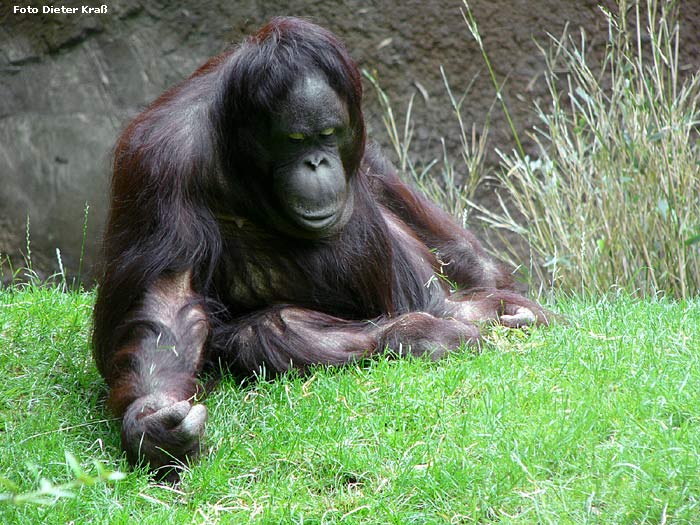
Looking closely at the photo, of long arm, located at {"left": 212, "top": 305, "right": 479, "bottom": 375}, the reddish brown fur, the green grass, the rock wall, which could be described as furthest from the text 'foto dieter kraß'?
long arm, located at {"left": 212, "top": 305, "right": 479, "bottom": 375}

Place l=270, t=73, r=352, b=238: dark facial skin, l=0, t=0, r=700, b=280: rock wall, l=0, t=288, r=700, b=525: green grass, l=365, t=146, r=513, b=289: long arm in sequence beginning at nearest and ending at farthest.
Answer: l=0, t=288, r=700, b=525: green grass < l=270, t=73, r=352, b=238: dark facial skin < l=365, t=146, r=513, b=289: long arm < l=0, t=0, r=700, b=280: rock wall

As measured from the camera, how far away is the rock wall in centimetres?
650

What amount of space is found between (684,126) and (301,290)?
2508mm

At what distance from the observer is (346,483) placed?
113 inches

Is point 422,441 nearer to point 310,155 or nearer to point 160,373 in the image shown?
point 160,373

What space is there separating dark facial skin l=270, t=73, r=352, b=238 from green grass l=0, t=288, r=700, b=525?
0.57 metres

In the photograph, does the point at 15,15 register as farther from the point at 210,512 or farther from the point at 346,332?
the point at 210,512

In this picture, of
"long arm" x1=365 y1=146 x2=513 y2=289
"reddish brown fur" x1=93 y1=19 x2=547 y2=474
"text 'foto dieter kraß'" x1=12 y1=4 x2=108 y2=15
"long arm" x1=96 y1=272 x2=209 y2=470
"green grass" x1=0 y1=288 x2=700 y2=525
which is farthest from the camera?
"text 'foto dieter kraß'" x1=12 y1=4 x2=108 y2=15

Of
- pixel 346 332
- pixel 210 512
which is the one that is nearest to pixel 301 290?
pixel 346 332

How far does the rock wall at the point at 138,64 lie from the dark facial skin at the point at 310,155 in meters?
3.00

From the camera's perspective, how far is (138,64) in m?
6.53

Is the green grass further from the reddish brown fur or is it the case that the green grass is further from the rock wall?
the rock wall

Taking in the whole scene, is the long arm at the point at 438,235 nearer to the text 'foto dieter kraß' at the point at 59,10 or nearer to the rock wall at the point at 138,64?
the rock wall at the point at 138,64

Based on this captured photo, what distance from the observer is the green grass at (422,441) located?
263cm
